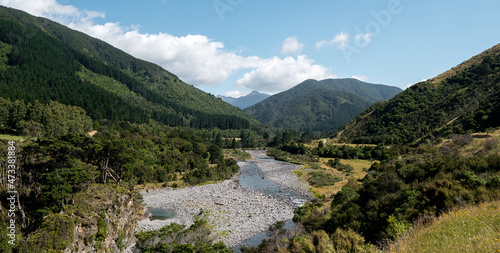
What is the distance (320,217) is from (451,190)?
1401 centimetres

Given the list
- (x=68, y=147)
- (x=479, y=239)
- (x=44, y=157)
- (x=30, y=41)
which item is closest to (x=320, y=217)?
(x=479, y=239)

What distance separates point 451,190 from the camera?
51.6 feet

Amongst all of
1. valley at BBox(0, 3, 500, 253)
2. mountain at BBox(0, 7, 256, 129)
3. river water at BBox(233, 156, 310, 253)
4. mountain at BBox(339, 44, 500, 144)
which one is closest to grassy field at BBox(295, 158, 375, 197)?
valley at BBox(0, 3, 500, 253)

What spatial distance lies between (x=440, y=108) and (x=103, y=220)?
109 meters

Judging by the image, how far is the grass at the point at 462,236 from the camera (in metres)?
5.93

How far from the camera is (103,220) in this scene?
894 inches

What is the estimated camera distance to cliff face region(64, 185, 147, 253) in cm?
2030

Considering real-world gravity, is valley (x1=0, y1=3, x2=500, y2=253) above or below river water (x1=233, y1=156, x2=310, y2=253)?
above

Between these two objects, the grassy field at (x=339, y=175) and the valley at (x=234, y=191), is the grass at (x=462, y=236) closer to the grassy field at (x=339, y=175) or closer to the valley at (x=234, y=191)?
the valley at (x=234, y=191)

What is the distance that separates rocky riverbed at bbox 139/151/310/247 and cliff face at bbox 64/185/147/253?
5.41 m

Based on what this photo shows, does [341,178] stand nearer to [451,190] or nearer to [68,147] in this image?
[451,190]

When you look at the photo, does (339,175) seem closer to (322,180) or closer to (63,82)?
(322,180)

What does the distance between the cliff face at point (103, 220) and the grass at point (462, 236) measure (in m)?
22.4

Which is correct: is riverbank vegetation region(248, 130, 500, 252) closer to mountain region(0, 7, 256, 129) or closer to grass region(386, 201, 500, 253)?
grass region(386, 201, 500, 253)
